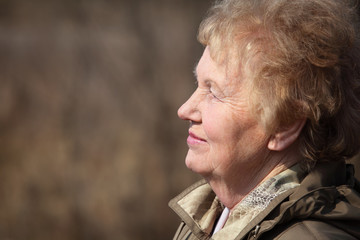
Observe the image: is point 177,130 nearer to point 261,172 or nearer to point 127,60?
point 127,60

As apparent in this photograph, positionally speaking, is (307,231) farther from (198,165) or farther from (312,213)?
(198,165)

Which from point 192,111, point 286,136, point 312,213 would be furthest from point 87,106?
point 312,213

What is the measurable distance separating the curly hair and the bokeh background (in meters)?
4.41

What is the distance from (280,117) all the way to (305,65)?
200 millimetres

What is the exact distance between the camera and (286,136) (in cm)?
212

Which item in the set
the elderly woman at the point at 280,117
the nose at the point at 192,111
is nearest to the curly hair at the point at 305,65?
the elderly woman at the point at 280,117

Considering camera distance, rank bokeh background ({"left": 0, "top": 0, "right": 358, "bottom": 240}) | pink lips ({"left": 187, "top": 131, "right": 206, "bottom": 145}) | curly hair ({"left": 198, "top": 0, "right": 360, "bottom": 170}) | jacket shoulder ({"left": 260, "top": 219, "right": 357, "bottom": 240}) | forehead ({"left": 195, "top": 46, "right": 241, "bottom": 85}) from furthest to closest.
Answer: bokeh background ({"left": 0, "top": 0, "right": 358, "bottom": 240}) < pink lips ({"left": 187, "top": 131, "right": 206, "bottom": 145}) < forehead ({"left": 195, "top": 46, "right": 241, "bottom": 85}) < curly hair ({"left": 198, "top": 0, "right": 360, "bottom": 170}) < jacket shoulder ({"left": 260, "top": 219, "right": 357, "bottom": 240})

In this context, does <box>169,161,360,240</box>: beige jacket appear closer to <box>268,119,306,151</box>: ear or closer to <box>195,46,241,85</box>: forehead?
<box>268,119,306,151</box>: ear

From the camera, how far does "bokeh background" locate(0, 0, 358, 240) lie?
6445mm

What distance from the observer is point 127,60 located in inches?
258

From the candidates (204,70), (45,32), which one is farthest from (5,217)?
(204,70)

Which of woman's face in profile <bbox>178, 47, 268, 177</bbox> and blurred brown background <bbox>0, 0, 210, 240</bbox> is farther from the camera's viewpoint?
blurred brown background <bbox>0, 0, 210, 240</bbox>

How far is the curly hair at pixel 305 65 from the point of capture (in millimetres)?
2033

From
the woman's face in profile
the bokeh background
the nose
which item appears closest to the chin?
the woman's face in profile
